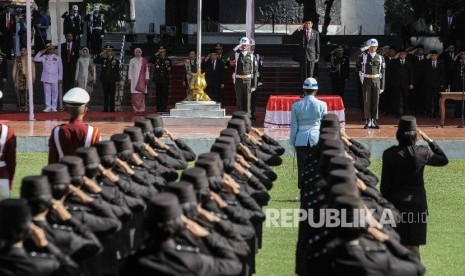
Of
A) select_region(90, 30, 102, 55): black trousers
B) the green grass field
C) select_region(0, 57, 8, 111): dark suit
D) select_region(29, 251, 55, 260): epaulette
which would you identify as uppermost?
select_region(90, 30, 102, 55): black trousers

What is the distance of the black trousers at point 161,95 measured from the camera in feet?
87.8

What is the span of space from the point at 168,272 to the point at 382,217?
264 centimetres

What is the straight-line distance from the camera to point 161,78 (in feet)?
87.5

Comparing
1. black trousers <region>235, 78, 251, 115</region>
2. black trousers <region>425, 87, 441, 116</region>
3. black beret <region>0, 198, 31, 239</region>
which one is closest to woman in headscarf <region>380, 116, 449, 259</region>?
black beret <region>0, 198, 31, 239</region>

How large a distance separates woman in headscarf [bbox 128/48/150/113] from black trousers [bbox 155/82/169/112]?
0.30 meters

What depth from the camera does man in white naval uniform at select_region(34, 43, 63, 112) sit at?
26.8 metres

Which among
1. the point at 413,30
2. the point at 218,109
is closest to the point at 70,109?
the point at 218,109

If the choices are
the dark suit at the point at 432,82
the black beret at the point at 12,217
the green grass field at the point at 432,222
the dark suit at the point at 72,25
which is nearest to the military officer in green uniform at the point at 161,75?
the dark suit at the point at 72,25

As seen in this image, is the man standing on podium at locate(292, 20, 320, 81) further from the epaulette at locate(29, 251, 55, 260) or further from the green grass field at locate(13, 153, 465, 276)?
the epaulette at locate(29, 251, 55, 260)

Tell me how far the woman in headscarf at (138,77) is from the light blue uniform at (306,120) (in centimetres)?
1264

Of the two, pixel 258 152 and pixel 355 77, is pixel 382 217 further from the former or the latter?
pixel 355 77

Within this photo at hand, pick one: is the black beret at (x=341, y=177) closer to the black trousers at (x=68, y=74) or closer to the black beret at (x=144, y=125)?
the black beret at (x=144, y=125)

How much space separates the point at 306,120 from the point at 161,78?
12.5m

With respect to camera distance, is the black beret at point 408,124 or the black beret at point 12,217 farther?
the black beret at point 408,124
